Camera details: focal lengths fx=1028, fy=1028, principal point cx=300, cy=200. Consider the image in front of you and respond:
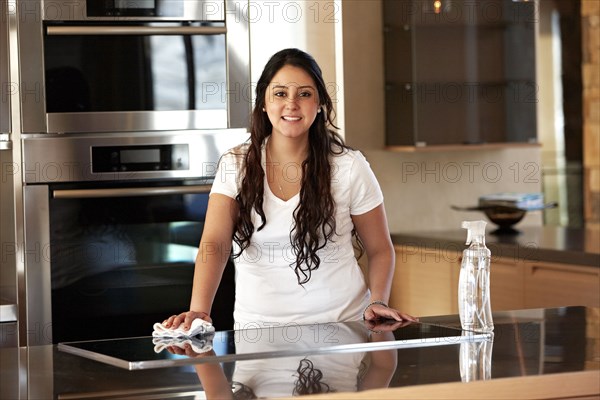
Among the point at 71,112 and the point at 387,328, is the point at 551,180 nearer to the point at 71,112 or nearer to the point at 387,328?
the point at 71,112

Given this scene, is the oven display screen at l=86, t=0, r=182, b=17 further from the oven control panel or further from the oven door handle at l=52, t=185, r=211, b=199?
the oven door handle at l=52, t=185, r=211, b=199

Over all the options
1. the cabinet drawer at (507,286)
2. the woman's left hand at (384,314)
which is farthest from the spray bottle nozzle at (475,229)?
the cabinet drawer at (507,286)

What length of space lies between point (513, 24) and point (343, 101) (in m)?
0.95

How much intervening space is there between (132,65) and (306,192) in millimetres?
1048

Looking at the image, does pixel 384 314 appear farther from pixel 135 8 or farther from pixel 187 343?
pixel 135 8

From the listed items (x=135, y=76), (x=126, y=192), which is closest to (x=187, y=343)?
(x=126, y=192)

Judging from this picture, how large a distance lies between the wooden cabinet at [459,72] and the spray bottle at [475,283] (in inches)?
76.9

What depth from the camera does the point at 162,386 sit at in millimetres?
1650

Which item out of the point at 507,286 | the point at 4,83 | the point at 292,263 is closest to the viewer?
the point at 292,263

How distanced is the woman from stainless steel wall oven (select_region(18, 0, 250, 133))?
29.9 inches

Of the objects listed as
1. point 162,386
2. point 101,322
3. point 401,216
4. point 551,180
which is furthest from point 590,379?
point 551,180

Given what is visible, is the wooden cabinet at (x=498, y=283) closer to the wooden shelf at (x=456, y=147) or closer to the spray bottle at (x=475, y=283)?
the wooden shelf at (x=456, y=147)

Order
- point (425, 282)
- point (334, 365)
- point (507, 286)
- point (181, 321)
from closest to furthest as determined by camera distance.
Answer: point (334, 365) < point (181, 321) < point (507, 286) < point (425, 282)

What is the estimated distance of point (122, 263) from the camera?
3.34 m
